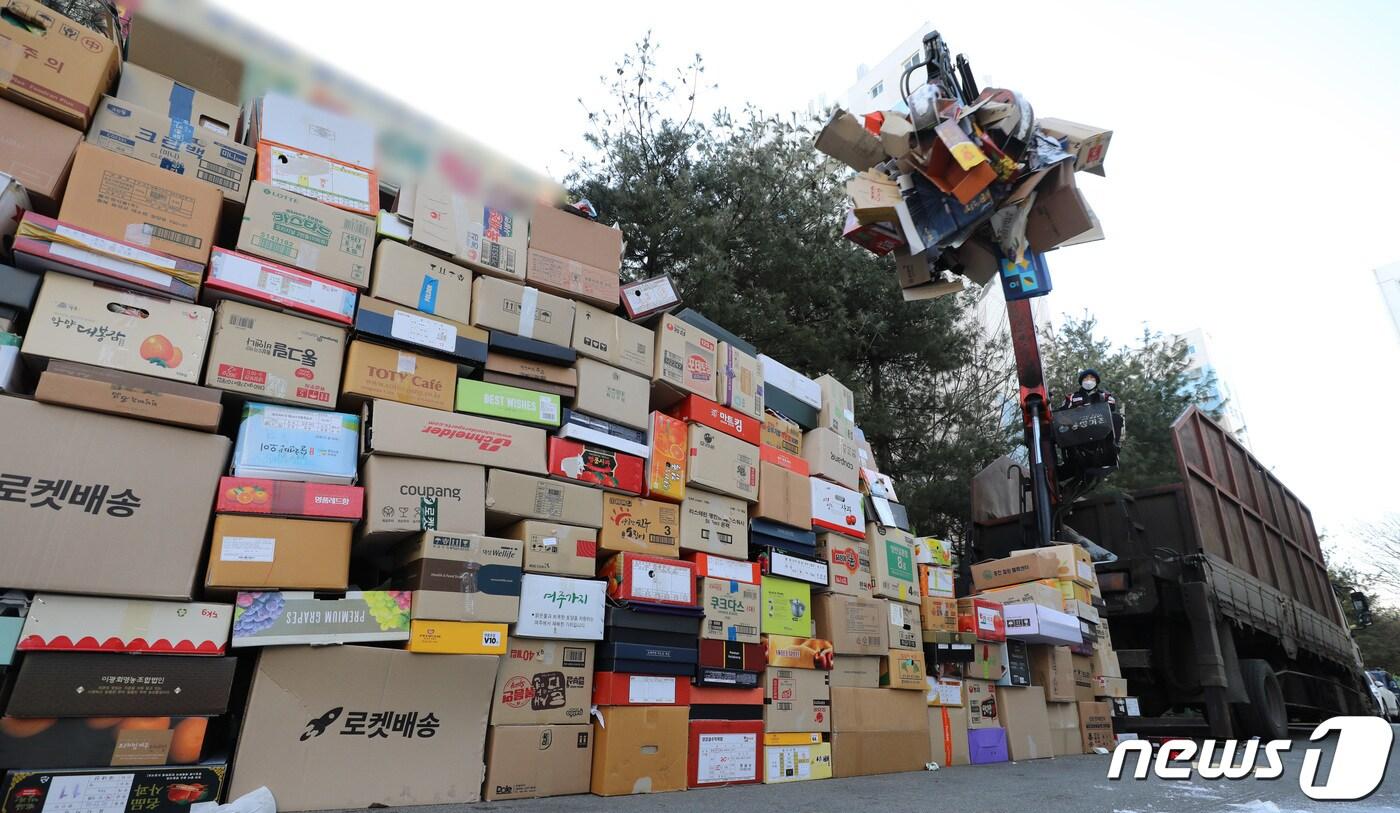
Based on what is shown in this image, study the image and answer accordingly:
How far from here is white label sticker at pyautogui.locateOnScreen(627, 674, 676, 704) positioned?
11.1 ft

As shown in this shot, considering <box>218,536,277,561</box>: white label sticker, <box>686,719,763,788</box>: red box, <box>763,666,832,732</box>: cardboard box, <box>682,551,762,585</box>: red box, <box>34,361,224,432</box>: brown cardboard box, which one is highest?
<box>34,361,224,432</box>: brown cardboard box

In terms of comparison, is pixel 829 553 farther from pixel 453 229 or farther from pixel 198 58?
pixel 198 58

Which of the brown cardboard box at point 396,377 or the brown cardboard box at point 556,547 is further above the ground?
the brown cardboard box at point 396,377

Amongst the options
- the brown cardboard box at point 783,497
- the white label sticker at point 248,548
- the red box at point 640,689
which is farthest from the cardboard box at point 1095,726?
the white label sticker at point 248,548

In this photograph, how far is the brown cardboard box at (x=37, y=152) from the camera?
2.72 metres

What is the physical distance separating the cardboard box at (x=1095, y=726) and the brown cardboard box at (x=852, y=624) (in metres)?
2.29

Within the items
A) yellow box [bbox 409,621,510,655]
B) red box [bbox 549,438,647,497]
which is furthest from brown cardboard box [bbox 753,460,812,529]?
yellow box [bbox 409,621,510,655]

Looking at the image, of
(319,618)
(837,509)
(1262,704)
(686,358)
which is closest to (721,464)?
(686,358)

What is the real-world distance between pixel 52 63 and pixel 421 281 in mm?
1500

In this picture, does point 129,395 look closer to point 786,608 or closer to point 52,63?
point 52,63

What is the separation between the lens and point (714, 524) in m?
4.02

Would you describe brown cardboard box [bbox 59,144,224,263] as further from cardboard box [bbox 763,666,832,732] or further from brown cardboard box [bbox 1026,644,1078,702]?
brown cardboard box [bbox 1026,644,1078,702]

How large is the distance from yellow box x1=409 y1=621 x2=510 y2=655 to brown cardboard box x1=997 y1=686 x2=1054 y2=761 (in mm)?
3627

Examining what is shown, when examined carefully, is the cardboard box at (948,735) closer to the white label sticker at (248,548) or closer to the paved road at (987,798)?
the paved road at (987,798)
